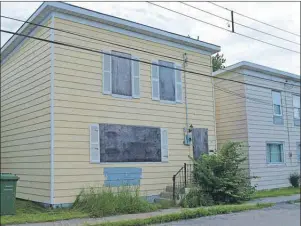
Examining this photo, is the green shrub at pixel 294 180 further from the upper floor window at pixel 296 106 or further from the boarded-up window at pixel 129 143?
the boarded-up window at pixel 129 143

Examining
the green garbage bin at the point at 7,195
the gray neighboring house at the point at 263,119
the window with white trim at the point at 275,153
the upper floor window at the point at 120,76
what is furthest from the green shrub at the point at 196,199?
the window with white trim at the point at 275,153

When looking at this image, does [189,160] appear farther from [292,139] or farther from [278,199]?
[292,139]

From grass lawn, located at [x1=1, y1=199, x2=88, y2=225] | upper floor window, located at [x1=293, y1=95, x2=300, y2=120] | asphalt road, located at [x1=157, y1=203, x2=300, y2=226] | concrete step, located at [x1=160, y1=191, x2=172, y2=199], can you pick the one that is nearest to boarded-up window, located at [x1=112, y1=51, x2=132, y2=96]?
concrete step, located at [x1=160, y1=191, x2=172, y2=199]

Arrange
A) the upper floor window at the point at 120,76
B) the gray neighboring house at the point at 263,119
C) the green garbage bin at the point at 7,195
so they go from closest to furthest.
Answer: the green garbage bin at the point at 7,195
the upper floor window at the point at 120,76
the gray neighboring house at the point at 263,119

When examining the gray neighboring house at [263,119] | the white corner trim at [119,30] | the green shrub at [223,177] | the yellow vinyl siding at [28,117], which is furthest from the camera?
the gray neighboring house at [263,119]

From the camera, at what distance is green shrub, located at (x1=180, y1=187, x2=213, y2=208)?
13.4 m

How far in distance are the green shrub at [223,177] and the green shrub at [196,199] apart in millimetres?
222

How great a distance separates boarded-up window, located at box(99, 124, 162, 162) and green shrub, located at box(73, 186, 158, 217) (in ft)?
5.00

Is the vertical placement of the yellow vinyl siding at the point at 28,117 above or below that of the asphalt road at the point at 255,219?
above

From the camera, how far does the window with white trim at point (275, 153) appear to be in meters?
20.7

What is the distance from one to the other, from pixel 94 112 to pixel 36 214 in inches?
156

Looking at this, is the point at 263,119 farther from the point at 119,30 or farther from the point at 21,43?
the point at 21,43

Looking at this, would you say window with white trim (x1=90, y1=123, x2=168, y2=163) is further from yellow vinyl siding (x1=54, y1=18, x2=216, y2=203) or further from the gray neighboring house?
the gray neighboring house

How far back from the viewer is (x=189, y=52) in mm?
16797
